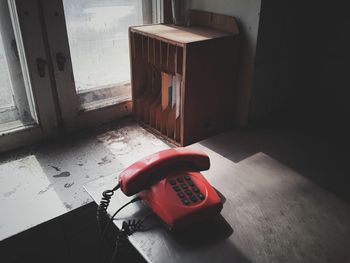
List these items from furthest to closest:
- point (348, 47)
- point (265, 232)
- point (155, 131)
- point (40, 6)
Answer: point (155, 131)
point (348, 47)
point (40, 6)
point (265, 232)

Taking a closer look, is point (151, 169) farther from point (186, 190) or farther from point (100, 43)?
point (100, 43)

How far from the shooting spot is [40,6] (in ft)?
3.72

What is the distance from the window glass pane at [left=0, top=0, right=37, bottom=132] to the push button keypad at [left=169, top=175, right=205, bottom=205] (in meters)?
0.74

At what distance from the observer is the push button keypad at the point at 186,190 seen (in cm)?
77

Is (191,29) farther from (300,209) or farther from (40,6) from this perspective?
(300,209)

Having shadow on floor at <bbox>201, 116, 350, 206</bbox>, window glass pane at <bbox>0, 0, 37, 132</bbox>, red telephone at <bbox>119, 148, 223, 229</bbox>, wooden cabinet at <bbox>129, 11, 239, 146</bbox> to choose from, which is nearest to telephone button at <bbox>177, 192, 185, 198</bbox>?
red telephone at <bbox>119, 148, 223, 229</bbox>

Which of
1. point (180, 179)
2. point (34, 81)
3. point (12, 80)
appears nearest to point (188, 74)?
point (180, 179)

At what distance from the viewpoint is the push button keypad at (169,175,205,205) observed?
30.3 inches

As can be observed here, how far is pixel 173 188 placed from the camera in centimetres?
80

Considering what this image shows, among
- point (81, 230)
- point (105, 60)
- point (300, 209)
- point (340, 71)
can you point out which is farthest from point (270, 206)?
point (105, 60)

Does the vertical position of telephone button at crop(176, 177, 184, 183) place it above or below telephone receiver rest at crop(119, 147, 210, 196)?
below

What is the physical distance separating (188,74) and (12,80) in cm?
65

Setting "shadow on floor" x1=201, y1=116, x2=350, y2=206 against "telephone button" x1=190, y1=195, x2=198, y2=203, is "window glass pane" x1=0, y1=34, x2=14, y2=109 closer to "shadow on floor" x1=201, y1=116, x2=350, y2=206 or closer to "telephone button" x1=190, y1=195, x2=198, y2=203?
"shadow on floor" x1=201, y1=116, x2=350, y2=206

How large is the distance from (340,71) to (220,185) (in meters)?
0.76
